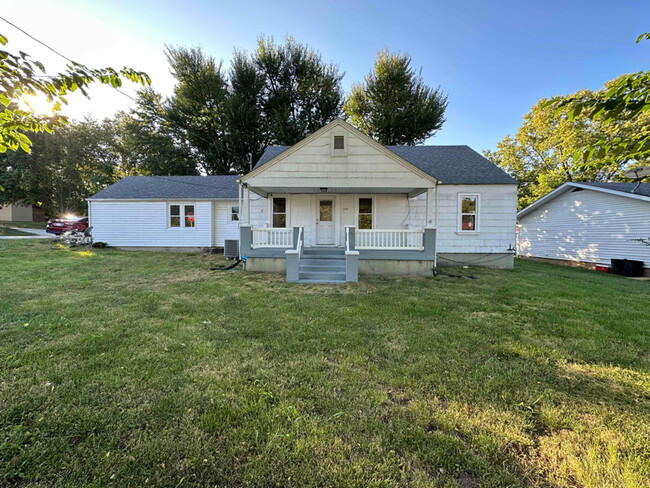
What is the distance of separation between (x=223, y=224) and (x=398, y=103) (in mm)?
18654

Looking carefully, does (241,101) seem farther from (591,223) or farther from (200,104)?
(591,223)

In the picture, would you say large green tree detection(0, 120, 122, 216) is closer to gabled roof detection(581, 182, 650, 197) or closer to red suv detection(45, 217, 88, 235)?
red suv detection(45, 217, 88, 235)

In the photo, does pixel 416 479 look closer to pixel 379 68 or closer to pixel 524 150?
pixel 379 68

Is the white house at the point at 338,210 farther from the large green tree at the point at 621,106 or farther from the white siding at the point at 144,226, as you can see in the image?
the large green tree at the point at 621,106

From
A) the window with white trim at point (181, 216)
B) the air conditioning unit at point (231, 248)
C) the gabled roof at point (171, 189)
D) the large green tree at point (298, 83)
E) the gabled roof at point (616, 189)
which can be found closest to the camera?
the gabled roof at point (616, 189)

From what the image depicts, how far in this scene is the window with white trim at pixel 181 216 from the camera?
14.4 meters

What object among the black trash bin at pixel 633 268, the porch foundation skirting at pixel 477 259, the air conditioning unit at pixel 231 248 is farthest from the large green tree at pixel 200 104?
the black trash bin at pixel 633 268

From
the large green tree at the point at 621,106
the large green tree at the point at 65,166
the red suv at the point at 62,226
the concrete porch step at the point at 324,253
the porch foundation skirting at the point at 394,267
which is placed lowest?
the porch foundation skirting at the point at 394,267

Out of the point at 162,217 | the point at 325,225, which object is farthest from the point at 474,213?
the point at 162,217

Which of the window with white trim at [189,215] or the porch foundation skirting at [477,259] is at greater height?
the window with white trim at [189,215]

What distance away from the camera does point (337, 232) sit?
10648 millimetres

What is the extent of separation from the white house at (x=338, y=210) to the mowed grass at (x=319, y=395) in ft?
11.7

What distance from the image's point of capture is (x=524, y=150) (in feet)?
79.8

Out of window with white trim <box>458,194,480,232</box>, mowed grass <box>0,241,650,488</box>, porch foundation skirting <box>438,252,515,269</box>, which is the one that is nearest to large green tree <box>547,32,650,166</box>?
mowed grass <box>0,241,650,488</box>
